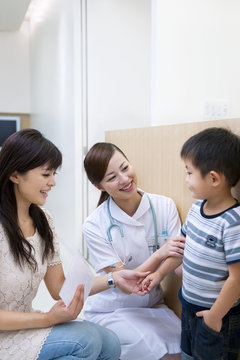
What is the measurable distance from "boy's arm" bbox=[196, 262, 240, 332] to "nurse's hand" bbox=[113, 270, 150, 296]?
0.42m

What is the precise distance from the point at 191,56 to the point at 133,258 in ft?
4.26

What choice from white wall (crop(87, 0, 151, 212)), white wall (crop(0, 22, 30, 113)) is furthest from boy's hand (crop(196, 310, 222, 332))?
white wall (crop(0, 22, 30, 113))

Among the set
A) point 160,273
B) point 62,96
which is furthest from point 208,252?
point 62,96

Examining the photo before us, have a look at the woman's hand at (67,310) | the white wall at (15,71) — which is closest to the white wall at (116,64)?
the woman's hand at (67,310)

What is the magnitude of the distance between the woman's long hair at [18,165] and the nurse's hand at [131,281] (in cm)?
38

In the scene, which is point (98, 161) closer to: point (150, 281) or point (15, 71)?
point (150, 281)

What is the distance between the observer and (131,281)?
59.8 inches

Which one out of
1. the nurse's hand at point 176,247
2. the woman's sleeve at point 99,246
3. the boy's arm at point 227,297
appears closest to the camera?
the boy's arm at point 227,297

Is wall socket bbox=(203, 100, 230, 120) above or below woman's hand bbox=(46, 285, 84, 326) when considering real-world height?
above

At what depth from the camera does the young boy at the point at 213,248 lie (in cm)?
109

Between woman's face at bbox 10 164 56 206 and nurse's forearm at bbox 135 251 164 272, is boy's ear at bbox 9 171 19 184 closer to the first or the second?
woman's face at bbox 10 164 56 206

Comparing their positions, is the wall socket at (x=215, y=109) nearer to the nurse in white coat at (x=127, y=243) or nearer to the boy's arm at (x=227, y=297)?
the nurse in white coat at (x=127, y=243)

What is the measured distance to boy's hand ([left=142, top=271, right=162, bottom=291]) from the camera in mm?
1501

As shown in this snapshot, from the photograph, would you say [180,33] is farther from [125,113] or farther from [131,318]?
[131,318]
